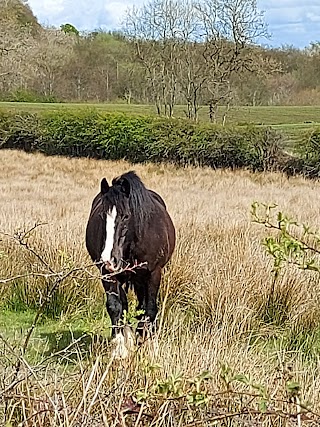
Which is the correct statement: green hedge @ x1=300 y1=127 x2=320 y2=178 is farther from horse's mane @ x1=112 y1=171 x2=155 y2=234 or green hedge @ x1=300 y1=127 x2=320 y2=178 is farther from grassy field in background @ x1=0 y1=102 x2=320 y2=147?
horse's mane @ x1=112 y1=171 x2=155 y2=234

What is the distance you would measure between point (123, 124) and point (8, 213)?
15505mm

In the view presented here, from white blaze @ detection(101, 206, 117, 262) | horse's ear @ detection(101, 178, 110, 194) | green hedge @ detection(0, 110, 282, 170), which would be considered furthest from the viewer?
green hedge @ detection(0, 110, 282, 170)

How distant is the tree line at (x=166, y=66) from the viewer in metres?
25.7

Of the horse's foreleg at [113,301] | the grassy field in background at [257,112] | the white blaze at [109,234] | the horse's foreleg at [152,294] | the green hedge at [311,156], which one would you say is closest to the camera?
the white blaze at [109,234]

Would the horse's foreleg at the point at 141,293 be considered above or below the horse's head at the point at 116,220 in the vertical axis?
below

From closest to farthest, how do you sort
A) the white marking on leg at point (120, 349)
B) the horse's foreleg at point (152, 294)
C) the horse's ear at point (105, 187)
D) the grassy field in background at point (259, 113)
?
the white marking on leg at point (120, 349), the horse's ear at point (105, 187), the horse's foreleg at point (152, 294), the grassy field in background at point (259, 113)

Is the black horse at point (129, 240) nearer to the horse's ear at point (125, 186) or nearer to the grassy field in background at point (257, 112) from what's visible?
the horse's ear at point (125, 186)

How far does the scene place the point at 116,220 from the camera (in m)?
5.01

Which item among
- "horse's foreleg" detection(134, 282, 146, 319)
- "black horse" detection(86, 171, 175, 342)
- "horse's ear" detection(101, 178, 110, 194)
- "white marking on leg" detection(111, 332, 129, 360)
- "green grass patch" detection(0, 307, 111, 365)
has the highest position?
"horse's ear" detection(101, 178, 110, 194)

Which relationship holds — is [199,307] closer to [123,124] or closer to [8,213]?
[8,213]

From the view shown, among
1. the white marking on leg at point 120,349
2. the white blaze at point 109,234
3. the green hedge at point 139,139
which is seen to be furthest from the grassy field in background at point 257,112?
the white marking on leg at point 120,349

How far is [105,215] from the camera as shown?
5.03 meters

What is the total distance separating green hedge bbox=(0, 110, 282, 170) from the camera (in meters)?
20.8

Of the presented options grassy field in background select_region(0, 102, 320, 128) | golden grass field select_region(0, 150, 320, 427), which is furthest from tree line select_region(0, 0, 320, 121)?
golden grass field select_region(0, 150, 320, 427)
